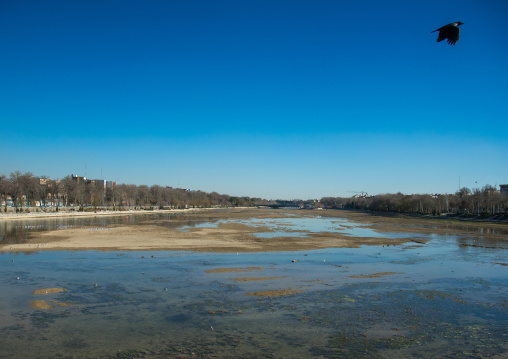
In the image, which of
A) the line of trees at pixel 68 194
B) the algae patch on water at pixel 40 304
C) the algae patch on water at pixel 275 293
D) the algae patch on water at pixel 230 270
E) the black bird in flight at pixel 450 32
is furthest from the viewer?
the line of trees at pixel 68 194

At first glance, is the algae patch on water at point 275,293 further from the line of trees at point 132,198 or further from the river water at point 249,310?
the line of trees at point 132,198

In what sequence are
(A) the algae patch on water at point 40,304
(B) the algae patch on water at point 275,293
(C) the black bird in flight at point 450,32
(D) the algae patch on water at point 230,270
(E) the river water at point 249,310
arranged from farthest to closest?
(D) the algae patch on water at point 230,270 → (B) the algae patch on water at point 275,293 → (A) the algae patch on water at point 40,304 → (C) the black bird in flight at point 450,32 → (E) the river water at point 249,310

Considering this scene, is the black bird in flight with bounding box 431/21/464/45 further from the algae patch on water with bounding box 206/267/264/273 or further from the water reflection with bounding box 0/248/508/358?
the algae patch on water with bounding box 206/267/264/273

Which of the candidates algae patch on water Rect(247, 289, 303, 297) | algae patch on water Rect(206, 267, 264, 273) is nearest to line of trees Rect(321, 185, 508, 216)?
algae patch on water Rect(206, 267, 264, 273)

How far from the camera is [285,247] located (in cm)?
3212

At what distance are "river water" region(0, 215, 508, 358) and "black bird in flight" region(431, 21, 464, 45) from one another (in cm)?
905

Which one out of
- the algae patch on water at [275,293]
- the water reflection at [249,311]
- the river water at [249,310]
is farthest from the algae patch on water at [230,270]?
the algae patch on water at [275,293]

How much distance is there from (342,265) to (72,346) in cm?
1701

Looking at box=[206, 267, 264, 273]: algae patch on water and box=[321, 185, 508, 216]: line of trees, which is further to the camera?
box=[321, 185, 508, 216]: line of trees

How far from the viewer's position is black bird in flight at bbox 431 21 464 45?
36.4 ft

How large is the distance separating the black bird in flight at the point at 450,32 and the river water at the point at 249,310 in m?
9.05

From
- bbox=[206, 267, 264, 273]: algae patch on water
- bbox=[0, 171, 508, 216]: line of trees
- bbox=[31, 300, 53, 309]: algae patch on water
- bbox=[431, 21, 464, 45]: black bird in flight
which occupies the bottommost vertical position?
Result: bbox=[206, 267, 264, 273]: algae patch on water

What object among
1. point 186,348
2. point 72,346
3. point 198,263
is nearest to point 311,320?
point 186,348

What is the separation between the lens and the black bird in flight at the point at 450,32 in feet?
36.4
